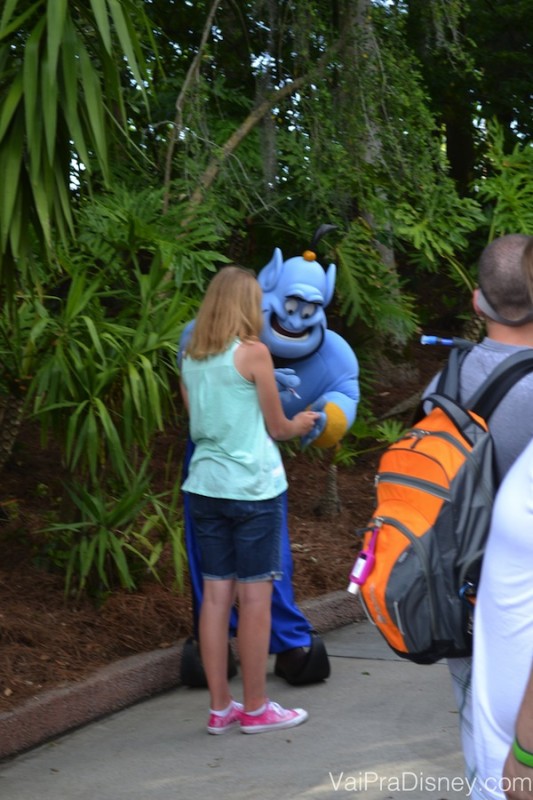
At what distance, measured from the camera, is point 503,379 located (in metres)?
2.79

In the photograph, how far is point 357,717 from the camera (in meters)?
4.75

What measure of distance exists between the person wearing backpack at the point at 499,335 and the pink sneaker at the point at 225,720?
1854 mm

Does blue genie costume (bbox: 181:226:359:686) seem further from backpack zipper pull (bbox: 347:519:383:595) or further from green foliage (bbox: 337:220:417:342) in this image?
green foliage (bbox: 337:220:417:342)

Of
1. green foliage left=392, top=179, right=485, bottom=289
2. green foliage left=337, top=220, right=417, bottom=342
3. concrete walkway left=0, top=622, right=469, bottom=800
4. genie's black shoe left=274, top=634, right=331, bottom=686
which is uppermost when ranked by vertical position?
green foliage left=392, top=179, right=485, bottom=289

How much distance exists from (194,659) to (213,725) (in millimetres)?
551

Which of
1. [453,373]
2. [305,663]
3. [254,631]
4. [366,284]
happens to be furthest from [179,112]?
[453,373]

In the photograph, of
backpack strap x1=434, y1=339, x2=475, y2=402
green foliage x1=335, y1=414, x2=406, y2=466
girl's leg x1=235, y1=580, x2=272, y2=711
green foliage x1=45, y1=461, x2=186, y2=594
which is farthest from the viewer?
green foliage x1=335, y1=414, x2=406, y2=466

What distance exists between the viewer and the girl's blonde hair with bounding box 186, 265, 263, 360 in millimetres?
4355

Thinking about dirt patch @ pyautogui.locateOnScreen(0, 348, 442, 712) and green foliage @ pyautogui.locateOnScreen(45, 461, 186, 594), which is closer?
dirt patch @ pyautogui.locateOnScreen(0, 348, 442, 712)

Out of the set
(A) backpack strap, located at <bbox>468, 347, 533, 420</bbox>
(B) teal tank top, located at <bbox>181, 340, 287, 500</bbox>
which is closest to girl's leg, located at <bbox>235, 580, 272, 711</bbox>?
(B) teal tank top, located at <bbox>181, 340, 287, 500</bbox>

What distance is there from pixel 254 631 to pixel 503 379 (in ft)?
6.66

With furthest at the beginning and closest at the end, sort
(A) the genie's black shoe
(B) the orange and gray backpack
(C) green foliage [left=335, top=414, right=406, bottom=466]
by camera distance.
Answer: (C) green foliage [left=335, top=414, right=406, bottom=466], (A) the genie's black shoe, (B) the orange and gray backpack

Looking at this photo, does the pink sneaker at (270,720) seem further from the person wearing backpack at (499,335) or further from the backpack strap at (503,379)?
the backpack strap at (503,379)

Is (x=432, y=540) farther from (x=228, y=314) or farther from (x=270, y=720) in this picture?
(x=270, y=720)
